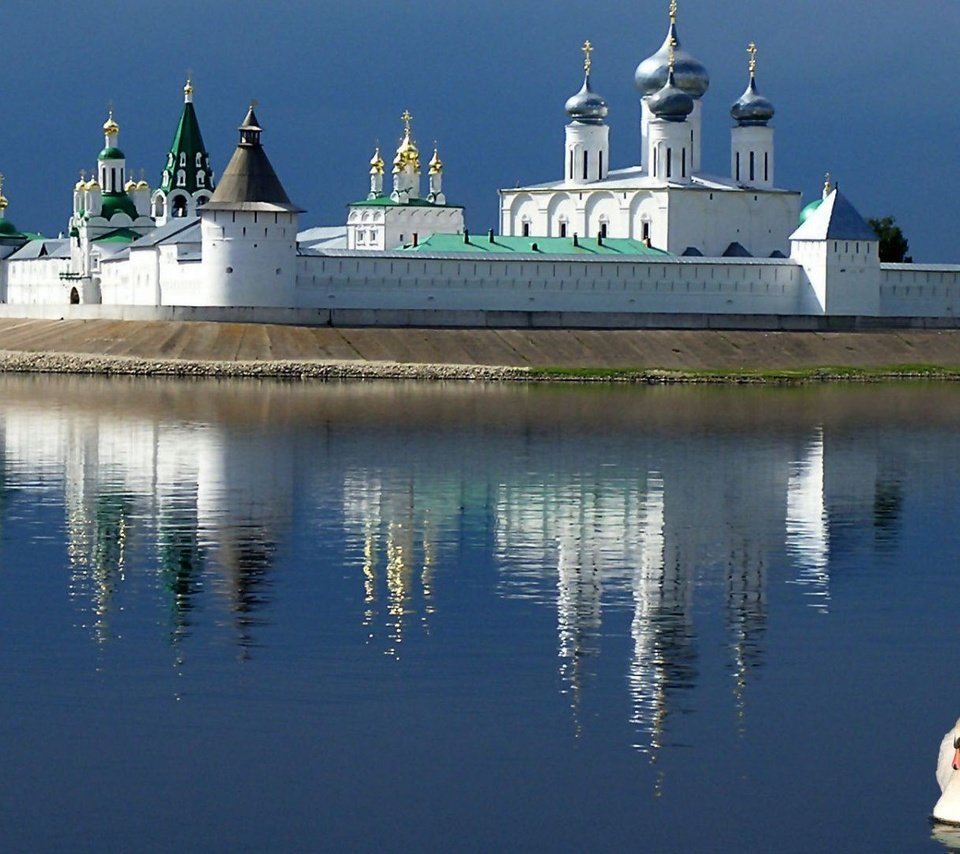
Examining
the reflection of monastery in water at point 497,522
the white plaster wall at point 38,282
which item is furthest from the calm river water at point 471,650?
the white plaster wall at point 38,282

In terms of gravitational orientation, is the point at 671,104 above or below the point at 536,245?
above

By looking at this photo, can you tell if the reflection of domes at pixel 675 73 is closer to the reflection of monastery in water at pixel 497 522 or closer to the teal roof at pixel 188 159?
the teal roof at pixel 188 159

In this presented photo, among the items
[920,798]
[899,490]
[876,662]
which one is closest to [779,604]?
[876,662]

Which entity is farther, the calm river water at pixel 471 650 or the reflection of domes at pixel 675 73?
the reflection of domes at pixel 675 73

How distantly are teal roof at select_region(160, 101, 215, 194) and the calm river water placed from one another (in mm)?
36266

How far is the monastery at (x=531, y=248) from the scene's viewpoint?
50812mm

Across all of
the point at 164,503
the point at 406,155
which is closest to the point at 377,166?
the point at 406,155

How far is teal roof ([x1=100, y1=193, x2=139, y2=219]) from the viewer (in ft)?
204

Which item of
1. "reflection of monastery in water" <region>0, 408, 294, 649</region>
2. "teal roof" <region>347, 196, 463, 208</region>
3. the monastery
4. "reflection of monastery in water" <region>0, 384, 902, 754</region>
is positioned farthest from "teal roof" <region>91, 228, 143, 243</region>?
"reflection of monastery in water" <region>0, 384, 902, 754</region>

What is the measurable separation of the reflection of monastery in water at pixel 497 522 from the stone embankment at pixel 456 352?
13.5m

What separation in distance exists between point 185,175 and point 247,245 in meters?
12.7

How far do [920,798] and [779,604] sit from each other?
16.9 feet

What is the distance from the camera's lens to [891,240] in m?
71.5

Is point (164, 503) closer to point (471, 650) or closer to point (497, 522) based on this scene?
point (497, 522)
